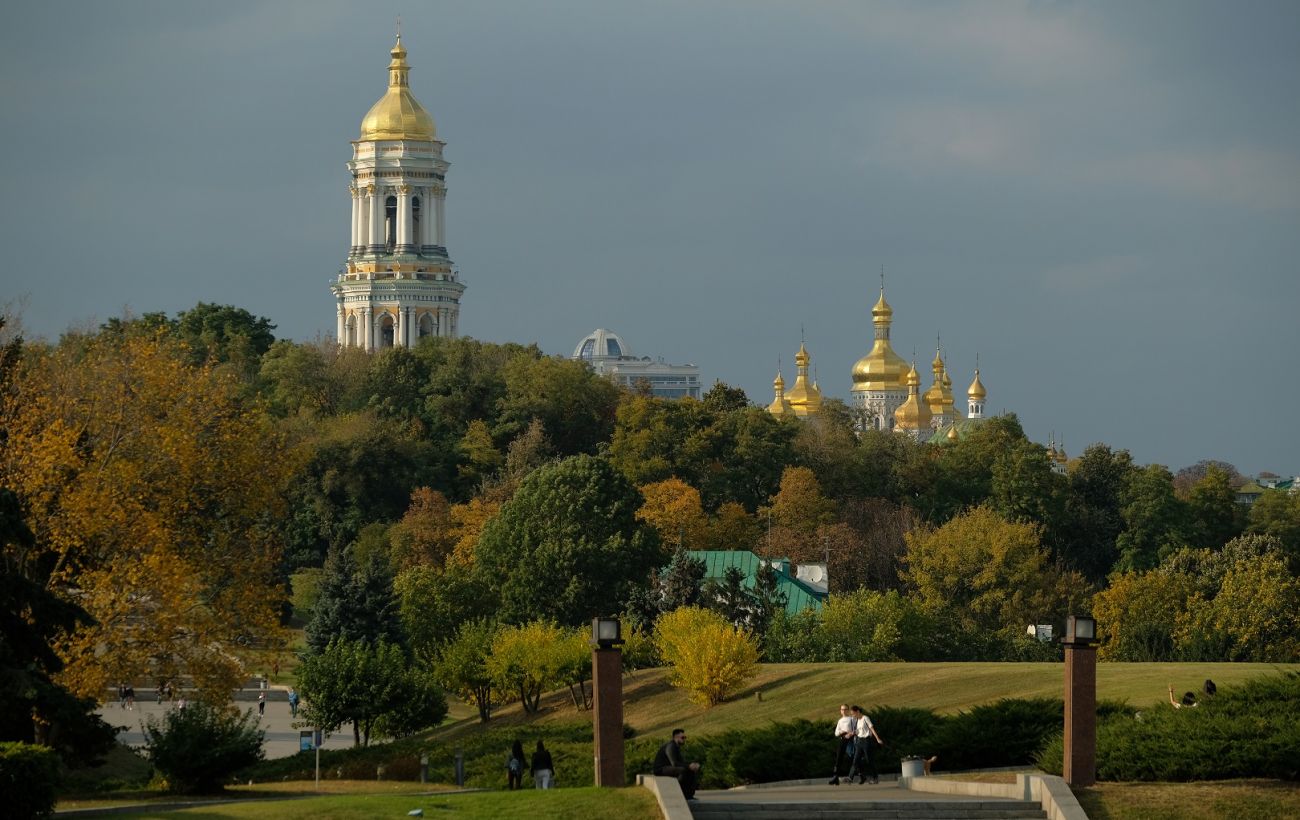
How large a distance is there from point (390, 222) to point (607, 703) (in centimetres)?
10075

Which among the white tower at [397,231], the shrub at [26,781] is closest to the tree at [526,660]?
the shrub at [26,781]

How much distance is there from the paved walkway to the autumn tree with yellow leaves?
1270 centimetres

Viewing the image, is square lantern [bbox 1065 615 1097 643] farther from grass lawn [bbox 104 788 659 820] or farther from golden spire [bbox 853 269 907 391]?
golden spire [bbox 853 269 907 391]

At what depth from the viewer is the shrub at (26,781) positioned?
30.5m

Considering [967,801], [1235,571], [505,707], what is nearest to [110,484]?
[967,801]

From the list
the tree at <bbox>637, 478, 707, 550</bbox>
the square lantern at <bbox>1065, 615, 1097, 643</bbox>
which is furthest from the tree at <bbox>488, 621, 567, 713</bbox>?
the square lantern at <bbox>1065, 615, 1097, 643</bbox>

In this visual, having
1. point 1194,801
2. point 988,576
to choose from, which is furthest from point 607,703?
point 988,576

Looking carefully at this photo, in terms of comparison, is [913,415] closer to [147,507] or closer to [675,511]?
[675,511]

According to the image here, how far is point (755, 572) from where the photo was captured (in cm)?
8419

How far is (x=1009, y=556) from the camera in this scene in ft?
280

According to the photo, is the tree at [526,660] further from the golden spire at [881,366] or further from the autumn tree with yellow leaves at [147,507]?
the golden spire at [881,366]

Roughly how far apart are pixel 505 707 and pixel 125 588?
28.4 meters

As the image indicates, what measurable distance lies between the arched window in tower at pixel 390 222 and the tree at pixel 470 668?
66.1 m

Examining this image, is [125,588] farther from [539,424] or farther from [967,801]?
[539,424]
